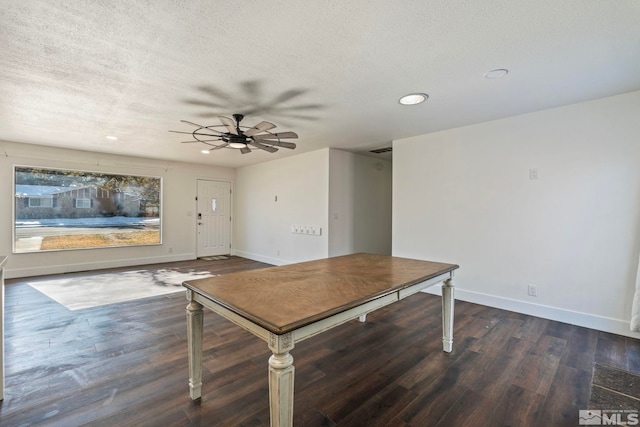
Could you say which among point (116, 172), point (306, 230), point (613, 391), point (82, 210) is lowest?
point (613, 391)

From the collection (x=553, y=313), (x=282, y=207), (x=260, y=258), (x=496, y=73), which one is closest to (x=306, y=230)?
(x=282, y=207)

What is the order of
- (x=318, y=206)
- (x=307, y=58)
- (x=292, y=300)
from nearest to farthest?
(x=292, y=300)
(x=307, y=58)
(x=318, y=206)

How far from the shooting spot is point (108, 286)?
4500 millimetres

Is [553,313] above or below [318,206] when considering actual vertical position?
below

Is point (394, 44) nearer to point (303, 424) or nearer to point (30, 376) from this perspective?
point (303, 424)

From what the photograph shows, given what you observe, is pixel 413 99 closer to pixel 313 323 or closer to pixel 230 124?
pixel 230 124

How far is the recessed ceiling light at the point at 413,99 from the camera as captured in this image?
9.27 ft

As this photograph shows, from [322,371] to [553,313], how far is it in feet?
9.32

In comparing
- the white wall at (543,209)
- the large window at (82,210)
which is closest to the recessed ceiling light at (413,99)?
the white wall at (543,209)

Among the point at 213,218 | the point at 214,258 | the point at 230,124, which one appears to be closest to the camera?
the point at 230,124

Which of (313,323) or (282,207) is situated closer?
(313,323)

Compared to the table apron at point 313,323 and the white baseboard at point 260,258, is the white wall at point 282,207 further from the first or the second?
the table apron at point 313,323

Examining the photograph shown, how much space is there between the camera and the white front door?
718cm

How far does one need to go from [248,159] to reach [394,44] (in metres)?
4.92
